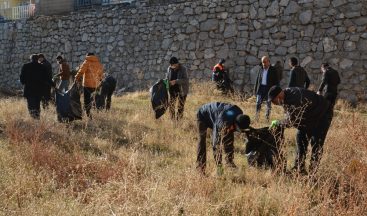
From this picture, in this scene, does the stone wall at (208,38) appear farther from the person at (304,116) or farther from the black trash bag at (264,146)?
the black trash bag at (264,146)

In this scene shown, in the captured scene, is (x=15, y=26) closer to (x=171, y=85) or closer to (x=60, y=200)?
(x=171, y=85)

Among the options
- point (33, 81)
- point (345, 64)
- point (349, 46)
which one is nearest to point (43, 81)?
point (33, 81)

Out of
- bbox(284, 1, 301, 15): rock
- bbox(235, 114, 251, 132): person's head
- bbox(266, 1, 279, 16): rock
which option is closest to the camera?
bbox(235, 114, 251, 132): person's head

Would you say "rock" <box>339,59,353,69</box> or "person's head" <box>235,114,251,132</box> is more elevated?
"rock" <box>339,59,353,69</box>

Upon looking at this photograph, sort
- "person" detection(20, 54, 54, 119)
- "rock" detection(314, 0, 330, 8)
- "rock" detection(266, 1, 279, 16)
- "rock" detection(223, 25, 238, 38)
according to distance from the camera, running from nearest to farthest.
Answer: "person" detection(20, 54, 54, 119) → "rock" detection(314, 0, 330, 8) → "rock" detection(266, 1, 279, 16) → "rock" detection(223, 25, 238, 38)

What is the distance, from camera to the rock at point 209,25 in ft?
46.3

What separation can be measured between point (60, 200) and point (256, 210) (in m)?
1.86

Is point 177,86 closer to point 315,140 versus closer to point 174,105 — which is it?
point 174,105

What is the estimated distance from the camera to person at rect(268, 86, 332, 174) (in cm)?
533

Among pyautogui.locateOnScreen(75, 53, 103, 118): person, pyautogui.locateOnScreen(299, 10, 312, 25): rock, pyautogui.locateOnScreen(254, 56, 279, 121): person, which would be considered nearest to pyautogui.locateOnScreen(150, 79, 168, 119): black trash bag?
pyautogui.locateOnScreen(75, 53, 103, 118): person

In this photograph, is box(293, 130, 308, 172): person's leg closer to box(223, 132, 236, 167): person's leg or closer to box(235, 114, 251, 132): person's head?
box(223, 132, 236, 167): person's leg

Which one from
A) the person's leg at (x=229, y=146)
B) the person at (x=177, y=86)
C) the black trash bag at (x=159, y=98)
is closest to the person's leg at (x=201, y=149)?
the person's leg at (x=229, y=146)

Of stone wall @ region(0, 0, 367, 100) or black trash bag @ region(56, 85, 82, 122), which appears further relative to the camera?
stone wall @ region(0, 0, 367, 100)

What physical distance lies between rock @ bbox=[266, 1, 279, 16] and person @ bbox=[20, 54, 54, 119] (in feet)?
22.7
